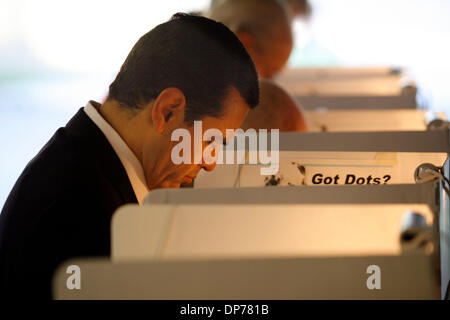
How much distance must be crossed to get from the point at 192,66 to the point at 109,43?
7.46ft

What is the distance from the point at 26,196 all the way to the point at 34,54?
2.98 m

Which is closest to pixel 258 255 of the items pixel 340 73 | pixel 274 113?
pixel 274 113

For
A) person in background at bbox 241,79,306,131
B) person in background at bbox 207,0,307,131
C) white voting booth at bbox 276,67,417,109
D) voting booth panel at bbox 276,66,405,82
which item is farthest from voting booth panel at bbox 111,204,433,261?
voting booth panel at bbox 276,66,405,82

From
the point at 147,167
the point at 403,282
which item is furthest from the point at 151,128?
the point at 403,282

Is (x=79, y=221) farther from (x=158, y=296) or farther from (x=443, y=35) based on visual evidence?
(x=443, y=35)

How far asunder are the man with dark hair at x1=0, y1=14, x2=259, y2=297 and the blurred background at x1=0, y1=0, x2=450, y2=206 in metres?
1.81

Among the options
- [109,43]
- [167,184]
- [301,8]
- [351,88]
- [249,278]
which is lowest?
[249,278]

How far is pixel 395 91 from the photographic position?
2109 millimetres

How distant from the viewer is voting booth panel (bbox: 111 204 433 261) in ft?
1.82

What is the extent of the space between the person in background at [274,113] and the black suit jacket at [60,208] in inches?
13.7

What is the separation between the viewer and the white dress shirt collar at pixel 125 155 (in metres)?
0.84

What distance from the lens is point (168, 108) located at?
842mm

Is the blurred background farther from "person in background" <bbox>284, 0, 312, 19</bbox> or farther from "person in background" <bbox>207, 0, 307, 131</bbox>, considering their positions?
"person in background" <bbox>207, 0, 307, 131</bbox>

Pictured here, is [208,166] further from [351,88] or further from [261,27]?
[351,88]
